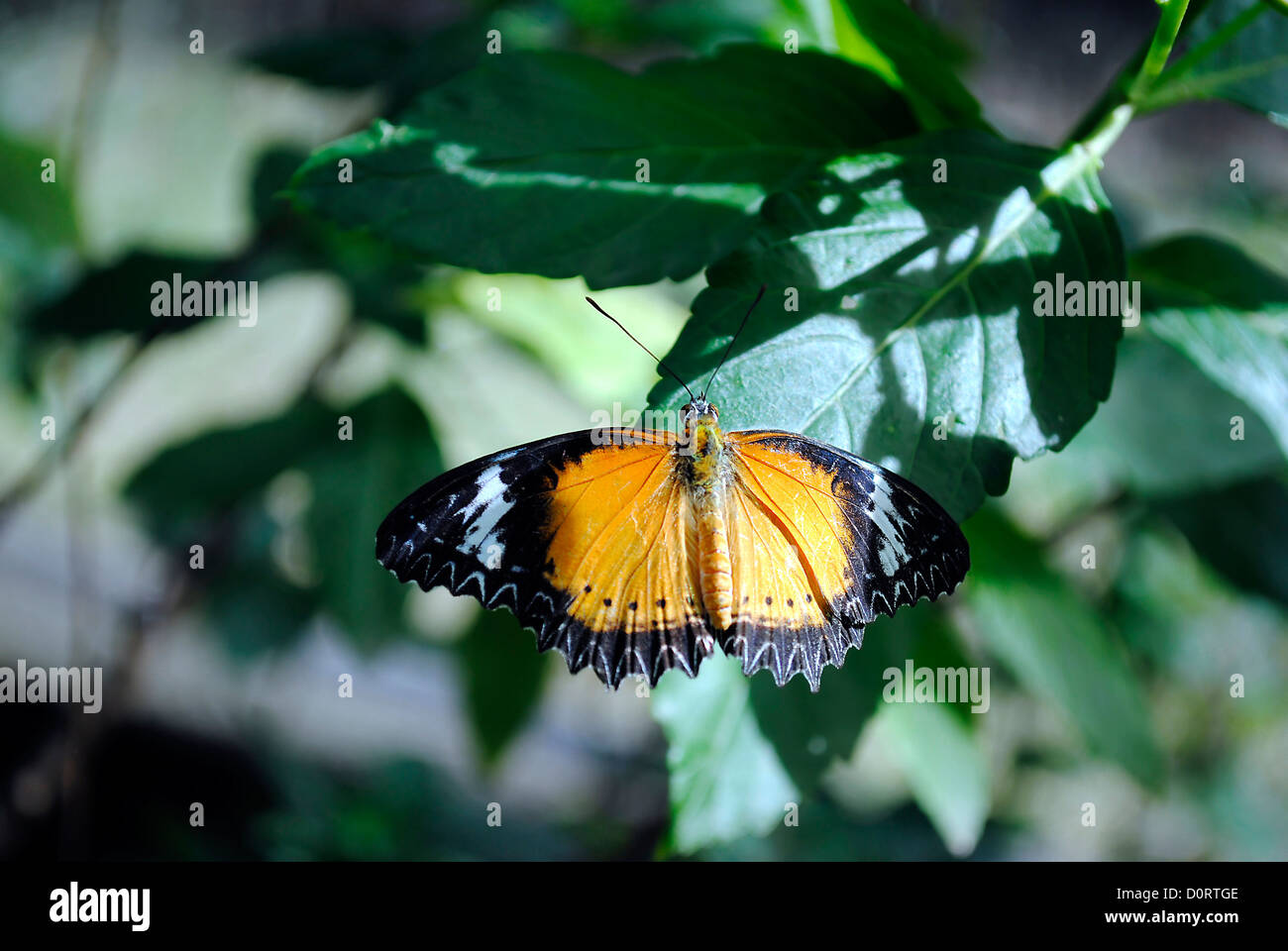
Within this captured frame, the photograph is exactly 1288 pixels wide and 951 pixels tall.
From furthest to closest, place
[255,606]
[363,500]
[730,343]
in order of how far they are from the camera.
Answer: [255,606] < [363,500] < [730,343]

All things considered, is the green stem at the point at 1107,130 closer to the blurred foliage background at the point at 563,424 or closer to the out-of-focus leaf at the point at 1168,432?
the blurred foliage background at the point at 563,424

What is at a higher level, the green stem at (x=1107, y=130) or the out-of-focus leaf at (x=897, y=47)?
the out-of-focus leaf at (x=897, y=47)

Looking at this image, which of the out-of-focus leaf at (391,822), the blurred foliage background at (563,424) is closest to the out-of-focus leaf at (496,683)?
the blurred foliage background at (563,424)

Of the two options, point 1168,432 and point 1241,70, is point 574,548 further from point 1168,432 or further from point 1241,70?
point 1168,432

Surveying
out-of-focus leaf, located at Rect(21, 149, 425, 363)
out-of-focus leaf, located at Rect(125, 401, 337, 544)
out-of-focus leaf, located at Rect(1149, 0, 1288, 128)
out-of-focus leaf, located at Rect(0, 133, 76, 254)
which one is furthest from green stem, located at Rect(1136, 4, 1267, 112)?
out-of-focus leaf, located at Rect(0, 133, 76, 254)

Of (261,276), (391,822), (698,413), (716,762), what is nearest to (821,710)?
(716,762)

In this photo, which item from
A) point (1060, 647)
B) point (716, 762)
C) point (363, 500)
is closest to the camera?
point (716, 762)

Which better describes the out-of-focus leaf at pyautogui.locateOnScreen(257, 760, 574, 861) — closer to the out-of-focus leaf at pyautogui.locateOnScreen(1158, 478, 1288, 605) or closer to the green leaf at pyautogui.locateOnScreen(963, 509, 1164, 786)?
the green leaf at pyautogui.locateOnScreen(963, 509, 1164, 786)
